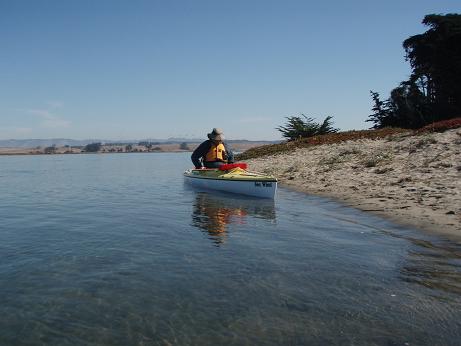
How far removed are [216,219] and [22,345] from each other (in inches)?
356

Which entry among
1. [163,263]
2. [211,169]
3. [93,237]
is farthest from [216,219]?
[211,169]

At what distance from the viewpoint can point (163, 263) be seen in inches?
344

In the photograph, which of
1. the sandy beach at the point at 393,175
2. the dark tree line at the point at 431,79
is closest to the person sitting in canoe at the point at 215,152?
the sandy beach at the point at 393,175

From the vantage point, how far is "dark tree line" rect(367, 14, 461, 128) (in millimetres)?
35094

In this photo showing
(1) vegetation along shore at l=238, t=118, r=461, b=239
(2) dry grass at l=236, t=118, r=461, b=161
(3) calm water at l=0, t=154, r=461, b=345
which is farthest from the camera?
(2) dry grass at l=236, t=118, r=461, b=161

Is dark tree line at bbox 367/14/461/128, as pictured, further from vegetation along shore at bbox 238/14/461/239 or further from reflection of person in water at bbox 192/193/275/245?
reflection of person in water at bbox 192/193/275/245

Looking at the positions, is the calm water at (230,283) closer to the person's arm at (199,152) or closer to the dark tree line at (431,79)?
the person's arm at (199,152)

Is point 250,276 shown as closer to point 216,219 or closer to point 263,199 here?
point 216,219

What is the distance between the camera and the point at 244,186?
19.0 meters

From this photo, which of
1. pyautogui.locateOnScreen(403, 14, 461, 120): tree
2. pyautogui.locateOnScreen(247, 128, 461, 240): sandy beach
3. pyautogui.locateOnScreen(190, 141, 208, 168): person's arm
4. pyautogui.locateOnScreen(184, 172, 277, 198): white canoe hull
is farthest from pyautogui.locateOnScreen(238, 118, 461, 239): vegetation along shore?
pyautogui.locateOnScreen(403, 14, 461, 120): tree

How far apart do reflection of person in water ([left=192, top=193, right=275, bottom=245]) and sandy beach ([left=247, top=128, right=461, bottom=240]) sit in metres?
3.47

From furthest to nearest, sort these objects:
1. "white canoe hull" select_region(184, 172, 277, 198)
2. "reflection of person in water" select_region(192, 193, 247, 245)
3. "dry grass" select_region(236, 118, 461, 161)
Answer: "dry grass" select_region(236, 118, 461, 161) < "white canoe hull" select_region(184, 172, 277, 198) < "reflection of person in water" select_region(192, 193, 247, 245)

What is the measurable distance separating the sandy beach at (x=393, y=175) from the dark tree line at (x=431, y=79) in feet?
31.4

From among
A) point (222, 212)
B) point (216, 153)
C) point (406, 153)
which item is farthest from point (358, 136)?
point (222, 212)
